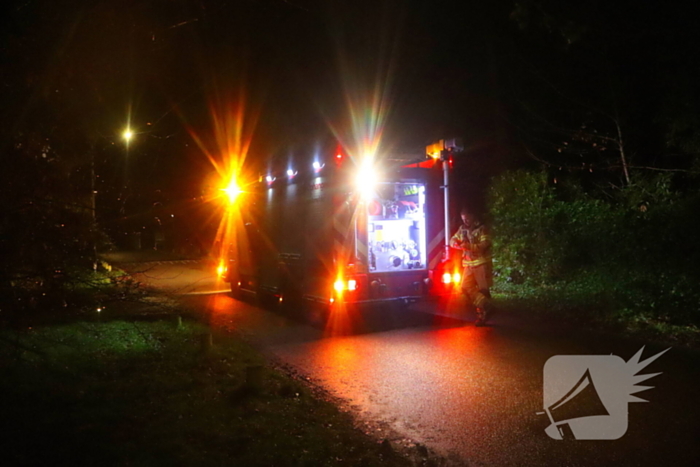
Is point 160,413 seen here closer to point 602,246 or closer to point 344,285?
point 344,285

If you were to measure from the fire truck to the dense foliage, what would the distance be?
291cm

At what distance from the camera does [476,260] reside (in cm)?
1002

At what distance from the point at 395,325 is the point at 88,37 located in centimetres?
718

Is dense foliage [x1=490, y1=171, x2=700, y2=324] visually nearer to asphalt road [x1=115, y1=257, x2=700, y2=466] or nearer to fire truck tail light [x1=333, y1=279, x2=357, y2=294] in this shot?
asphalt road [x1=115, y1=257, x2=700, y2=466]

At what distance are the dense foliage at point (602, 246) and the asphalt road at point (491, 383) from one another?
1.26 meters

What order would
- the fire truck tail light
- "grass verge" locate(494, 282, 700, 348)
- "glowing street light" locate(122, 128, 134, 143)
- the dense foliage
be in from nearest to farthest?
"glowing street light" locate(122, 128, 134, 143)
"grass verge" locate(494, 282, 700, 348)
the dense foliage
the fire truck tail light

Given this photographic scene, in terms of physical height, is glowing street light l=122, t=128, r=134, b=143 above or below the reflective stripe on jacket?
above

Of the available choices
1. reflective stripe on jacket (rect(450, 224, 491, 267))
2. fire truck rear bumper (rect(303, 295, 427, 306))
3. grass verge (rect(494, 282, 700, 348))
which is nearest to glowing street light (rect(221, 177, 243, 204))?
fire truck rear bumper (rect(303, 295, 427, 306))

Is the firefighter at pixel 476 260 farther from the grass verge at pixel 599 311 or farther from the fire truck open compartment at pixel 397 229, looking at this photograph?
the grass verge at pixel 599 311

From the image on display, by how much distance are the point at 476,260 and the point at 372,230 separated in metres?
1.83

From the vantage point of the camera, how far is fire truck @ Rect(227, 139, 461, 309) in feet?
32.9

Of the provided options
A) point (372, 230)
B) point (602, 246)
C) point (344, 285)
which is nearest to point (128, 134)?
point (344, 285)

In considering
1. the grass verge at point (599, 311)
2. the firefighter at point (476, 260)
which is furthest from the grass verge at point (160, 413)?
the grass verge at point (599, 311)

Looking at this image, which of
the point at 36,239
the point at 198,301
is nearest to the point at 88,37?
the point at 36,239
